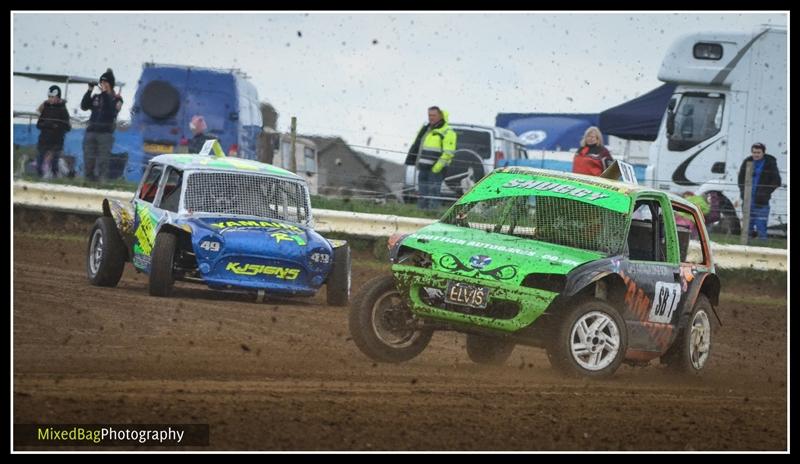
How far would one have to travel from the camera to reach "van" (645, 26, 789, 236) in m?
21.5

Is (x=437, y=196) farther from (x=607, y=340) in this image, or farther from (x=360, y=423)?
(x=360, y=423)

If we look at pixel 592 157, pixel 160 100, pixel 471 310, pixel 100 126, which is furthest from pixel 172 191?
pixel 160 100

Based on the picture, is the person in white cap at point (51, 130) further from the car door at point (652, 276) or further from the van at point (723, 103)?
the car door at point (652, 276)

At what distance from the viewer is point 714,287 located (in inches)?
423

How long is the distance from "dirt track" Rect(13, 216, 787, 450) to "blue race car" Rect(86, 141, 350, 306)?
1.01 feet

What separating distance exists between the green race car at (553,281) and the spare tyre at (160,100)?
10573 mm

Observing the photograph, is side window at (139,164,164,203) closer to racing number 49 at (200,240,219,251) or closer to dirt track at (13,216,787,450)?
dirt track at (13,216,787,450)

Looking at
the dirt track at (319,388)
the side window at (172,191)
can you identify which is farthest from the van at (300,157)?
the dirt track at (319,388)

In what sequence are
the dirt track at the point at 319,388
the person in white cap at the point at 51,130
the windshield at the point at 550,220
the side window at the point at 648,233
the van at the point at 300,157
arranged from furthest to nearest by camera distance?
the van at the point at 300,157 < the person in white cap at the point at 51,130 < the side window at the point at 648,233 < the windshield at the point at 550,220 < the dirt track at the point at 319,388

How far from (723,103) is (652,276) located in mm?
12559

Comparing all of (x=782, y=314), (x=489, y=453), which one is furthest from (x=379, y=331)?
(x=782, y=314)

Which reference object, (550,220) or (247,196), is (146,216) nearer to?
(247,196)

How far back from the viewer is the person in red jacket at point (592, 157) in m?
15.6

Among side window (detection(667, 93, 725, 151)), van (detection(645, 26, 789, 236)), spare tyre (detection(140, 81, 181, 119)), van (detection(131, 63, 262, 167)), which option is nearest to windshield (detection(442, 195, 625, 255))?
van (detection(131, 63, 262, 167))
